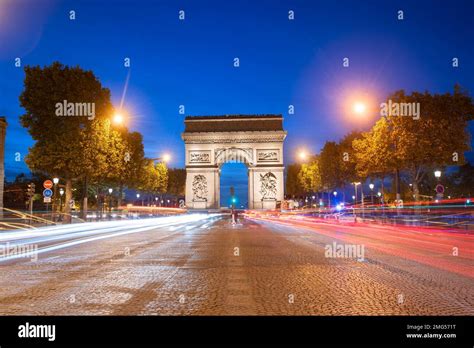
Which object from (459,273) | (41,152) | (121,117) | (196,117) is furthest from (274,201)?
(459,273)

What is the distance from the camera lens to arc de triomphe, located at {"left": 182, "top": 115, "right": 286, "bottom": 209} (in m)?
72.5

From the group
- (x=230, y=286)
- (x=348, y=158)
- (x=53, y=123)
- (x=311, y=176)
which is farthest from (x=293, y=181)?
(x=230, y=286)

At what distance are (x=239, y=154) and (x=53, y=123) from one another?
148 feet

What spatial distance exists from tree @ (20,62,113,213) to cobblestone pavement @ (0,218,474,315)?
2225 centimetres

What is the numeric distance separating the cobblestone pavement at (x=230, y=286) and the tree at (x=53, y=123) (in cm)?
2225

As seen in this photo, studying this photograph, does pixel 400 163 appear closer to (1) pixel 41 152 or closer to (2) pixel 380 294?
(1) pixel 41 152

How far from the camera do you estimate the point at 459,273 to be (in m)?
8.29

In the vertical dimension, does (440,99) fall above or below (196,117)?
below

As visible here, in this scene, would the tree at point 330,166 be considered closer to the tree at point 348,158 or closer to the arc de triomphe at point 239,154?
the tree at point 348,158

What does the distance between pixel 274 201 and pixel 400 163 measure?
3528cm

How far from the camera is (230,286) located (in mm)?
7027

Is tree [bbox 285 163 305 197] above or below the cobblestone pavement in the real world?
above
